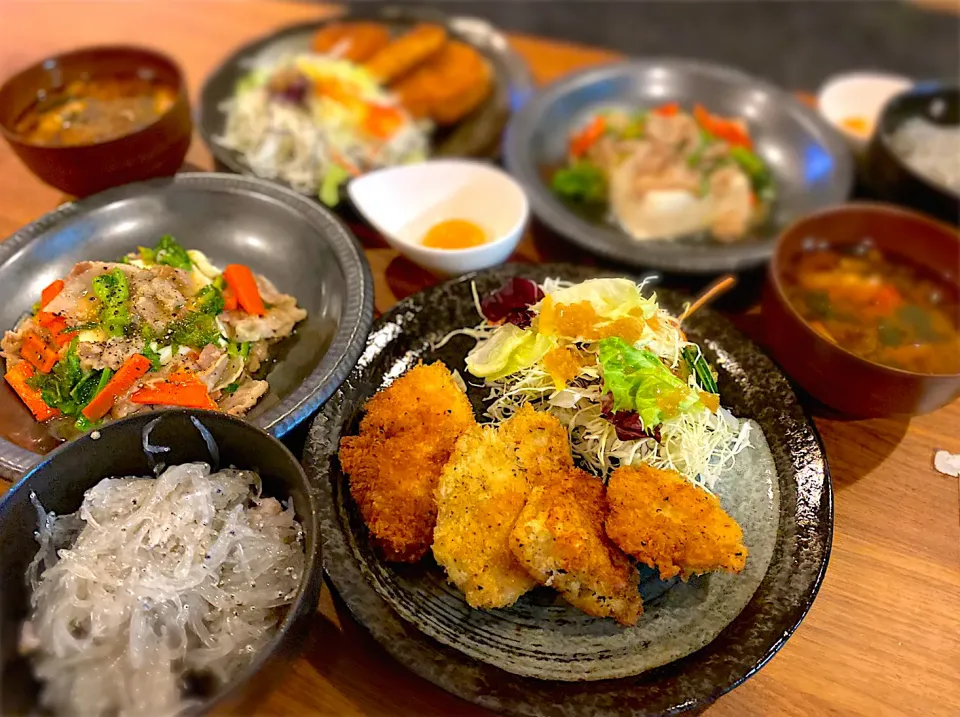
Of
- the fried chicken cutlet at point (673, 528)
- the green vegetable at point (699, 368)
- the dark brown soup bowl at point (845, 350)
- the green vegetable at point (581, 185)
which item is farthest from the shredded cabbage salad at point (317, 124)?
the fried chicken cutlet at point (673, 528)

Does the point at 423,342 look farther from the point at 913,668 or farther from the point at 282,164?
the point at 913,668

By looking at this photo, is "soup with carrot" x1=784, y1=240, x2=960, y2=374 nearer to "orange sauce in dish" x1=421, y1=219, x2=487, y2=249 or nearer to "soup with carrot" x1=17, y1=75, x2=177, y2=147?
"orange sauce in dish" x1=421, y1=219, x2=487, y2=249

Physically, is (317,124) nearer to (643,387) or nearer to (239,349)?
(239,349)

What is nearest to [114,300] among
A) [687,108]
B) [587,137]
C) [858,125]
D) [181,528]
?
[181,528]

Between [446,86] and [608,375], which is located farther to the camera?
[446,86]

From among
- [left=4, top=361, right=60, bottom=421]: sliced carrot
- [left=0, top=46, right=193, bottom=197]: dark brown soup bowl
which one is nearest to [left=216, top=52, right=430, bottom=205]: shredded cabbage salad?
[left=0, top=46, right=193, bottom=197]: dark brown soup bowl
